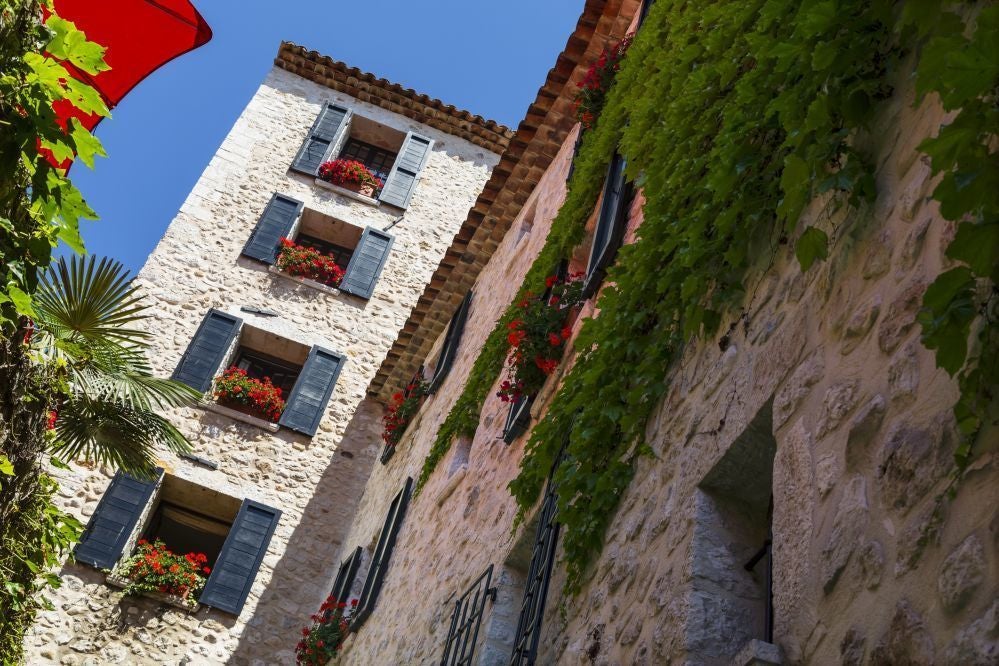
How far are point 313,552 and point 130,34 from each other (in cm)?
831

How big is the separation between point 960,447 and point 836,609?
0.53 meters

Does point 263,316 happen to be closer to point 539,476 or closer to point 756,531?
point 539,476

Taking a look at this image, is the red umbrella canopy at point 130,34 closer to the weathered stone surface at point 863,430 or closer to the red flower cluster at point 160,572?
the weathered stone surface at point 863,430

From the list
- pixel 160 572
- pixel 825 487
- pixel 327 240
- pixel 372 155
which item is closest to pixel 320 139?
pixel 372 155

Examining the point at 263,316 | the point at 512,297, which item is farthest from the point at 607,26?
the point at 263,316

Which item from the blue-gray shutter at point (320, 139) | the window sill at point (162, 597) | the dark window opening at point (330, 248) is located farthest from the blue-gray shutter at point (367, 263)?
the window sill at point (162, 597)

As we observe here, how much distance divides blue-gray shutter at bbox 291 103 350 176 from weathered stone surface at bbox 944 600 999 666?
15.7 meters

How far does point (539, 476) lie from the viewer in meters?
5.04

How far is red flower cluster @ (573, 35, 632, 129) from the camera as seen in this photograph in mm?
8305

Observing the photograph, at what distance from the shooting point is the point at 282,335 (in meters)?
14.4

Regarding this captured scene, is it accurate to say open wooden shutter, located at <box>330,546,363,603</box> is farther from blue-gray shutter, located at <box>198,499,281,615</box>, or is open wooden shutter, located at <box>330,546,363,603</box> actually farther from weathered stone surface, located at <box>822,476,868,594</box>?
weathered stone surface, located at <box>822,476,868,594</box>

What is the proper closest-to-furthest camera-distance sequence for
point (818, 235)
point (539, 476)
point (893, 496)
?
point (893, 496)
point (818, 235)
point (539, 476)

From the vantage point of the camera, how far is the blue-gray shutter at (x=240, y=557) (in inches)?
467

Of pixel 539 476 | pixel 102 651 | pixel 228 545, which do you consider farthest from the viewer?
pixel 228 545
